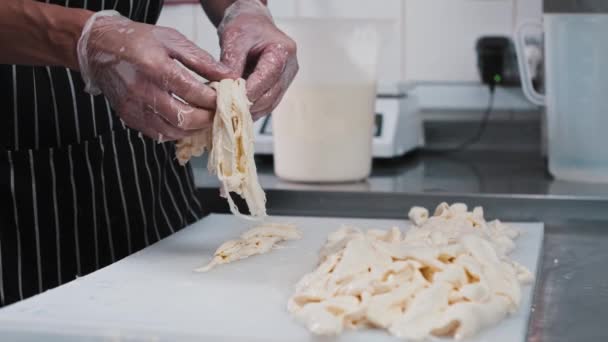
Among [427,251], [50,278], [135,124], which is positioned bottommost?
[50,278]

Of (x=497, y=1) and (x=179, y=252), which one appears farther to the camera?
(x=497, y=1)

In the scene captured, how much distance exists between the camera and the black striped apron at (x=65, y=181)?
4.88 ft

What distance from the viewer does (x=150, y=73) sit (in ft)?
3.91

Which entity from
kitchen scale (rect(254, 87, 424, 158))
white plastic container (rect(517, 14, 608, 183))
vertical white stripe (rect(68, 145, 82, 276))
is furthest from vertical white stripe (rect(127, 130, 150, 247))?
white plastic container (rect(517, 14, 608, 183))

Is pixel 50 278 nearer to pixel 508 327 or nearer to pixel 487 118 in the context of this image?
pixel 508 327

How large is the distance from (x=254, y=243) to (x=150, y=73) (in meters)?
0.33

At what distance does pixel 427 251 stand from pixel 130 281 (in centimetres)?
38

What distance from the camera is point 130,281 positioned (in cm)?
125

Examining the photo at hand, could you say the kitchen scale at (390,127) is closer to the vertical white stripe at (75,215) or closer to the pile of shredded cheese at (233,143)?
the vertical white stripe at (75,215)

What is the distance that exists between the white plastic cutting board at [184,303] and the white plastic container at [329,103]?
1.37ft

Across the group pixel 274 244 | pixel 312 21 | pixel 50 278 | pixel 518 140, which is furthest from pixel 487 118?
pixel 50 278

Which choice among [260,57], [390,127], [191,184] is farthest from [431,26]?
[260,57]

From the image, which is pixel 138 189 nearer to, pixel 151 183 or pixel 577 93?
pixel 151 183

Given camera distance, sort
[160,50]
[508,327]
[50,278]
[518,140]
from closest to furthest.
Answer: [508,327]
[160,50]
[50,278]
[518,140]
